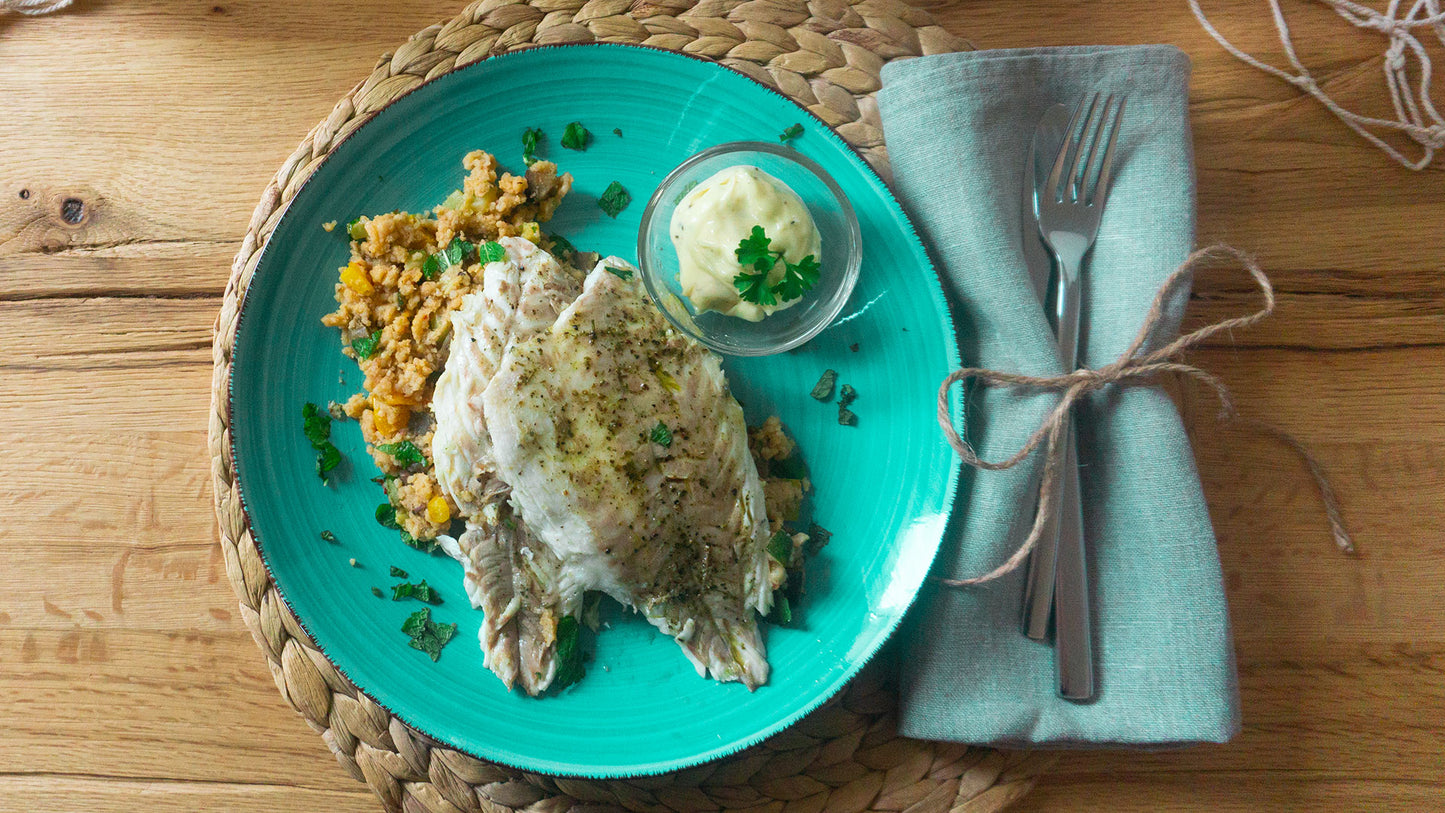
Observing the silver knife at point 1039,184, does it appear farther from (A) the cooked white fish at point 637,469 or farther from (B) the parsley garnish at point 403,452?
(B) the parsley garnish at point 403,452

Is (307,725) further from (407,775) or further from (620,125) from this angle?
(620,125)

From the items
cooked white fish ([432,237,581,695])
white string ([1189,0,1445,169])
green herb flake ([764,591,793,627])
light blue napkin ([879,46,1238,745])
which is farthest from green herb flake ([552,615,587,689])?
white string ([1189,0,1445,169])

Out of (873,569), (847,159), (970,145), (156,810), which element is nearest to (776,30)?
(847,159)

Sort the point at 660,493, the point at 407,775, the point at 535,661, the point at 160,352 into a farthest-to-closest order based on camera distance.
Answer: the point at 160,352, the point at 407,775, the point at 535,661, the point at 660,493

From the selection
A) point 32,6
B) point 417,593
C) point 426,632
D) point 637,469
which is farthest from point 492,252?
point 32,6

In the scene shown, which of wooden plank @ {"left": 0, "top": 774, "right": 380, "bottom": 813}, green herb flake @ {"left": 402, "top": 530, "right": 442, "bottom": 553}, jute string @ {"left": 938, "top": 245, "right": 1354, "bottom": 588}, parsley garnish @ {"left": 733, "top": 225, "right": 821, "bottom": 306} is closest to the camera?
parsley garnish @ {"left": 733, "top": 225, "right": 821, "bottom": 306}

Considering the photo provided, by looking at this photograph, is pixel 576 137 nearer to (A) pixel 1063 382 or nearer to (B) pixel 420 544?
(B) pixel 420 544

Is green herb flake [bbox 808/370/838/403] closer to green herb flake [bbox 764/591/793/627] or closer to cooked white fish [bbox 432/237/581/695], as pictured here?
green herb flake [bbox 764/591/793/627]
